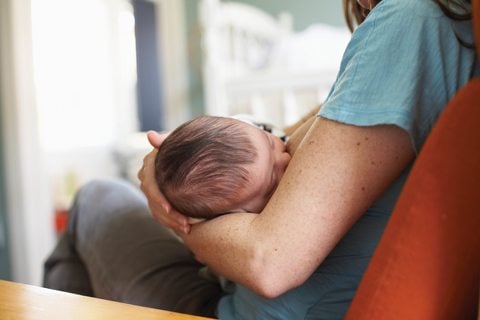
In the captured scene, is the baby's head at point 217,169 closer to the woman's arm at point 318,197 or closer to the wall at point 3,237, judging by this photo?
the woman's arm at point 318,197

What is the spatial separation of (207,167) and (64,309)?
0.26m

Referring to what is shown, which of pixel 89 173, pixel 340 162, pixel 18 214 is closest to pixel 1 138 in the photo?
pixel 18 214

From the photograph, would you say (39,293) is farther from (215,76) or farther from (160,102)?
(160,102)

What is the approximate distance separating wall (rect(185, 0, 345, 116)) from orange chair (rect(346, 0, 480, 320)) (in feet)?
10.5

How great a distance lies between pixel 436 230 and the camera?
0.44m

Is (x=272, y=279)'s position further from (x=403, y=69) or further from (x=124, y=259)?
(x=124, y=259)

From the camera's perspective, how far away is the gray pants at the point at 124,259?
916 millimetres

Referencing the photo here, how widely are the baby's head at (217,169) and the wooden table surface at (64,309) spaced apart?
0.68ft

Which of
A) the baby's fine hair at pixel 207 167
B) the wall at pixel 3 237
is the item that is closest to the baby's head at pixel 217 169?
the baby's fine hair at pixel 207 167

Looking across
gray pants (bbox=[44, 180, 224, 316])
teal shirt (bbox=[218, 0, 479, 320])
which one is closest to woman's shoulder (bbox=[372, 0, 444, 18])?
teal shirt (bbox=[218, 0, 479, 320])

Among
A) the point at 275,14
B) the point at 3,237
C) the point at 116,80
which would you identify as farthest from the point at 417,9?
the point at 275,14

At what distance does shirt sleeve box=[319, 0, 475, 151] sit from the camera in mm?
520

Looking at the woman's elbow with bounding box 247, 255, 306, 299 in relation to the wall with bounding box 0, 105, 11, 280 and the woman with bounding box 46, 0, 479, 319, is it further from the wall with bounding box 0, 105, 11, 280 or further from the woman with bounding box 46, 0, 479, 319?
the wall with bounding box 0, 105, 11, 280

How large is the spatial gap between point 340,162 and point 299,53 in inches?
108
